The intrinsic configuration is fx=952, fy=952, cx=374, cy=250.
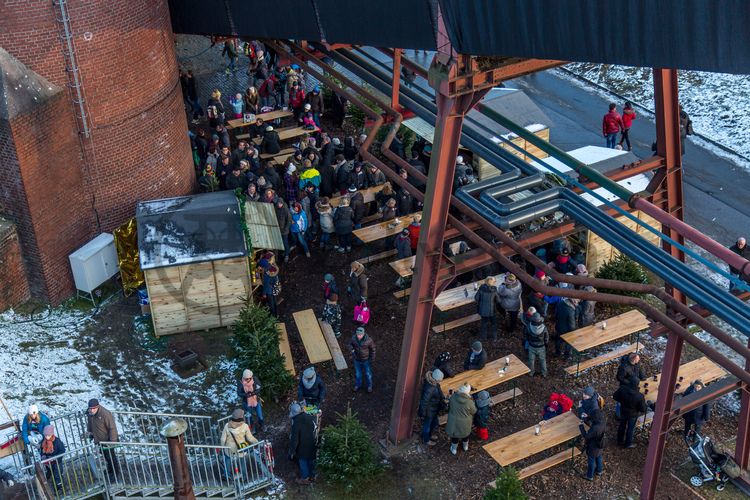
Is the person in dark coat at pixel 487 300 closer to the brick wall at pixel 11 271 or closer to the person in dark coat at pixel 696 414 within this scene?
the person in dark coat at pixel 696 414

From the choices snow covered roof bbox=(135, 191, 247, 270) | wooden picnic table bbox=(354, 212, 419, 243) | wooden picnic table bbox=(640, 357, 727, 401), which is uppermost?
snow covered roof bbox=(135, 191, 247, 270)

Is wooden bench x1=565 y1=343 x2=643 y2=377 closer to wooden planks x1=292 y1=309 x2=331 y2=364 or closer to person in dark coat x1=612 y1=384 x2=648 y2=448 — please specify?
person in dark coat x1=612 y1=384 x2=648 y2=448

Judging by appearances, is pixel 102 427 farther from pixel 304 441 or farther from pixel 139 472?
pixel 304 441

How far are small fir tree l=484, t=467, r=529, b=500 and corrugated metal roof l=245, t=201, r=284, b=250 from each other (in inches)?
315

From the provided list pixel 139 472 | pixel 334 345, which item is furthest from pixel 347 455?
pixel 334 345

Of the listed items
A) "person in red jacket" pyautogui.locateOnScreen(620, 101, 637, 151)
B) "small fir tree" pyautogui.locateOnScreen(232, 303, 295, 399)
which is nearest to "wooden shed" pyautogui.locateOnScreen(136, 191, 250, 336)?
"small fir tree" pyautogui.locateOnScreen(232, 303, 295, 399)

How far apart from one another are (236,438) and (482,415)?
4509 millimetres

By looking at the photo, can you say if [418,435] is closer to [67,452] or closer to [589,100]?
[67,452]

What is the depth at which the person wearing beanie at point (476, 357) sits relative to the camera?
59.2ft

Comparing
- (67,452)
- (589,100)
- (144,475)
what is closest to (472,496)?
(144,475)

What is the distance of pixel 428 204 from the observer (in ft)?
53.1

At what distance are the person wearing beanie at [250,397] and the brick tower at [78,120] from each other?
616 centimetres

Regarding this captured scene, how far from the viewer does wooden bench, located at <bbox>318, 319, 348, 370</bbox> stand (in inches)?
787

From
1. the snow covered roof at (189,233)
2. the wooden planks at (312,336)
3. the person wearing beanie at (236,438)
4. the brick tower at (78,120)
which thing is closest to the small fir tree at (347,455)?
the person wearing beanie at (236,438)
